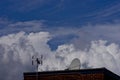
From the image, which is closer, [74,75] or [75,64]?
[74,75]

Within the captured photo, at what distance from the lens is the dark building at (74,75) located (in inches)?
2908

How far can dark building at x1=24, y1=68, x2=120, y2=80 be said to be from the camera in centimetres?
7388

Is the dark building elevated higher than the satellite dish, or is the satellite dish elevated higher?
the satellite dish

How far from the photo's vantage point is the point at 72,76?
248 feet

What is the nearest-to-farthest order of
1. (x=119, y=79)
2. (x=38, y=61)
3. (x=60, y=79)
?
(x=38, y=61)
(x=60, y=79)
(x=119, y=79)

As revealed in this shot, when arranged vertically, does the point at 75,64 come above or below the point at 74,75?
above

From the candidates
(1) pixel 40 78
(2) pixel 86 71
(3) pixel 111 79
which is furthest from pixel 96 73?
(1) pixel 40 78

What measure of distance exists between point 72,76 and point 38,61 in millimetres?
8509

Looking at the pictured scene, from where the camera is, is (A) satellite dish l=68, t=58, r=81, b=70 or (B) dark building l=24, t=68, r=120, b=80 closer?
(B) dark building l=24, t=68, r=120, b=80

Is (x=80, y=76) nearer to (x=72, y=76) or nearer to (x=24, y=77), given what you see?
(x=72, y=76)

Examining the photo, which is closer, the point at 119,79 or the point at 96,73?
the point at 96,73

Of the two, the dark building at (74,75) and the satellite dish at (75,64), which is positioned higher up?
the satellite dish at (75,64)

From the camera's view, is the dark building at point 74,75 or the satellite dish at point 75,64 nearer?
the dark building at point 74,75

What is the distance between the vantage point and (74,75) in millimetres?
75375
